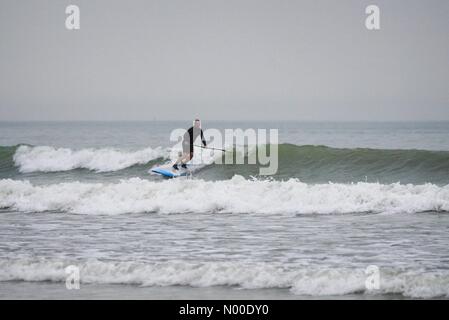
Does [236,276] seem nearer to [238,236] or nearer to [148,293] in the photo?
[148,293]

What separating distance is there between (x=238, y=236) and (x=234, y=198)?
3.95 m

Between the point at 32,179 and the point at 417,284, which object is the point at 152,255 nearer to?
the point at 417,284

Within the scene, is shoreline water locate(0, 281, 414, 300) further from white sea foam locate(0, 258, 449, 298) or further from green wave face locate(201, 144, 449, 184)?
green wave face locate(201, 144, 449, 184)

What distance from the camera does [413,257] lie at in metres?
9.64

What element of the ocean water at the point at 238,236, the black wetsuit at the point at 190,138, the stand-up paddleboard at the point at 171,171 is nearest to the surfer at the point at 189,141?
the black wetsuit at the point at 190,138

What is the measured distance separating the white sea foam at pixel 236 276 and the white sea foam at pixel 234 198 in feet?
19.6

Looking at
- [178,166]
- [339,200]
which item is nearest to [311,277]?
[339,200]

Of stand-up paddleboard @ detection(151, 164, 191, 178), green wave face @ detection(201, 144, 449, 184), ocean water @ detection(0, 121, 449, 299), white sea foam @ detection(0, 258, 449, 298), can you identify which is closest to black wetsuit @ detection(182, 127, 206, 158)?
stand-up paddleboard @ detection(151, 164, 191, 178)

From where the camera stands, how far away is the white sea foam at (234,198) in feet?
49.0

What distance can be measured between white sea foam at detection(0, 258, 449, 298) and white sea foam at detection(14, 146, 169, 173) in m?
17.7

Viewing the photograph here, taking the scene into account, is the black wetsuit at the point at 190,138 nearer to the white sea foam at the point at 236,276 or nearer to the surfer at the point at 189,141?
the surfer at the point at 189,141

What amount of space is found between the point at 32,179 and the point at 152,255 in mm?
16000

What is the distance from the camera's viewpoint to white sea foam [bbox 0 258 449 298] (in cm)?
812

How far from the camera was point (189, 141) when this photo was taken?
1975 centimetres
